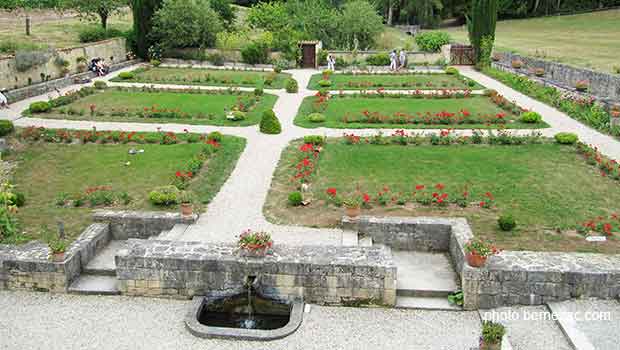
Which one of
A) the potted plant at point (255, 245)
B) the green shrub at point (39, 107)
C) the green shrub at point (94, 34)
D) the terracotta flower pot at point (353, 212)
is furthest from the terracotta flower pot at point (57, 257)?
the green shrub at point (94, 34)

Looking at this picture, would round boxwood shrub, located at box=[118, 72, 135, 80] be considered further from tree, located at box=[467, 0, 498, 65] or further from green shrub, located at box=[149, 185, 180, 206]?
tree, located at box=[467, 0, 498, 65]

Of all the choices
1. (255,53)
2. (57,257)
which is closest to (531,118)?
(57,257)

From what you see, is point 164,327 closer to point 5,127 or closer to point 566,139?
point 5,127

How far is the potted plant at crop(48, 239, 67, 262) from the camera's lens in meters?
10.2

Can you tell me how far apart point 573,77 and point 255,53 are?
803 inches

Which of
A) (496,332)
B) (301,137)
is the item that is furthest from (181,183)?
(496,332)

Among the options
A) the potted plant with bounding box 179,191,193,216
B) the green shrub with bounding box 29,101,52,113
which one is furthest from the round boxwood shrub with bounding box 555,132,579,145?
the green shrub with bounding box 29,101,52,113

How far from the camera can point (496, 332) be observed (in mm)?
7863

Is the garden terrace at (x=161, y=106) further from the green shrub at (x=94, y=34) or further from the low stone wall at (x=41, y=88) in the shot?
the green shrub at (x=94, y=34)

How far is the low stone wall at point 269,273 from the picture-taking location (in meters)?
9.82

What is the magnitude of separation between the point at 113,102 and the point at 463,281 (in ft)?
66.2

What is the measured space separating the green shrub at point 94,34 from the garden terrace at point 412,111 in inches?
756

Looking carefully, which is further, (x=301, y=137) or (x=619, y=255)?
(x=301, y=137)

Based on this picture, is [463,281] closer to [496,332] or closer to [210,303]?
[496,332]
